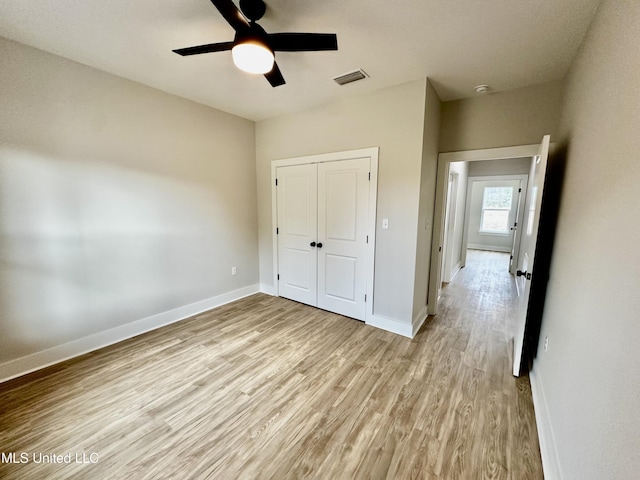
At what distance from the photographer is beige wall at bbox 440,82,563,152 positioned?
2564 mm

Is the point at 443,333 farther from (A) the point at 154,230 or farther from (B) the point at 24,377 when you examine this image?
(B) the point at 24,377

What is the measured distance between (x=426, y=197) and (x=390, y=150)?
2.25 feet

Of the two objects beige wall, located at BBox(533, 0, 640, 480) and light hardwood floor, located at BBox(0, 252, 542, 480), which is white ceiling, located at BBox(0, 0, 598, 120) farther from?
light hardwood floor, located at BBox(0, 252, 542, 480)

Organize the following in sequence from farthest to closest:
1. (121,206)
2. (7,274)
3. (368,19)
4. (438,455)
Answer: (121,206), (7,274), (368,19), (438,455)

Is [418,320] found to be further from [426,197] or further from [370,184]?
[370,184]

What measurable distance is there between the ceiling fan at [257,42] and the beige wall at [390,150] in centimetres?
135

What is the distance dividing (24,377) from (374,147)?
394 cm

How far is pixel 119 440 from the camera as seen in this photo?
162cm

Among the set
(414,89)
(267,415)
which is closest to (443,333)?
(267,415)

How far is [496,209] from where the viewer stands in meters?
8.08

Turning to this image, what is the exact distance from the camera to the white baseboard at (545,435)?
1.35 meters

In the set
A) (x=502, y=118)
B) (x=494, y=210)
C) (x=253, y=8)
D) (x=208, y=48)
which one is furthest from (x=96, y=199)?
(x=494, y=210)

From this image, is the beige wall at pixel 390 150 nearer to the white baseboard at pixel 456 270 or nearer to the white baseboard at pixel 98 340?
the white baseboard at pixel 98 340

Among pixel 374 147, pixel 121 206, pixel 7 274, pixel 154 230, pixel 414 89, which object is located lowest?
pixel 7 274
